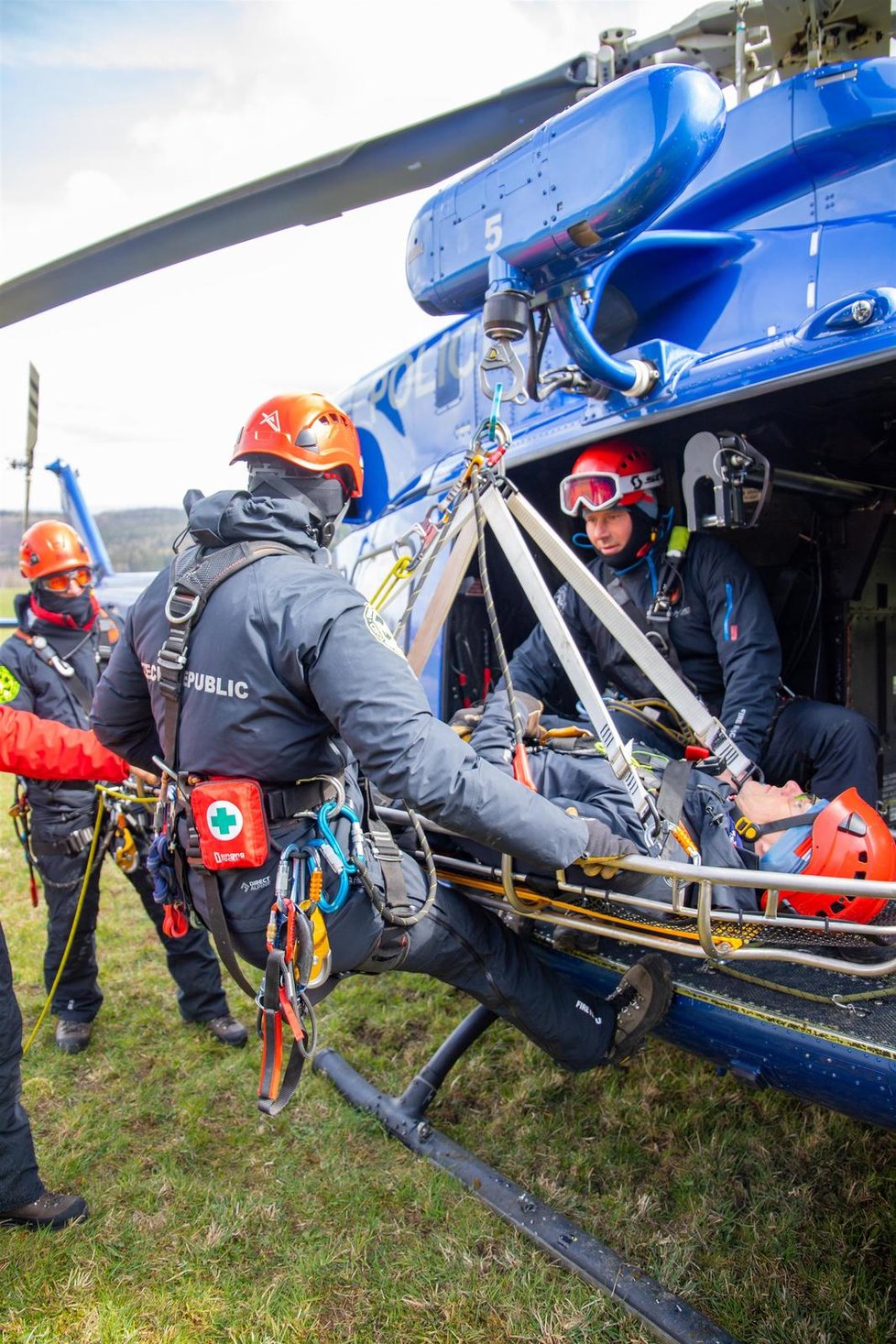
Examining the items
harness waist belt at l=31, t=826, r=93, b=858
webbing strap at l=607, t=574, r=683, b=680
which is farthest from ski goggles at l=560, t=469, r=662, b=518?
harness waist belt at l=31, t=826, r=93, b=858

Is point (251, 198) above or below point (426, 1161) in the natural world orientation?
above

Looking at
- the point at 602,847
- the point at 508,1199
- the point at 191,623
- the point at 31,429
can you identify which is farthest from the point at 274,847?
the point at 31,429

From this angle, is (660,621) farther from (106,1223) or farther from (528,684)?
(106,1223)

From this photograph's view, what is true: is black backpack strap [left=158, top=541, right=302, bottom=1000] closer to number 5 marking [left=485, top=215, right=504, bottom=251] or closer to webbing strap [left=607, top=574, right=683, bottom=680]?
number 5 marking [left=485, top=215, right=504, bottom=251]

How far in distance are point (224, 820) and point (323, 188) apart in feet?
8.08

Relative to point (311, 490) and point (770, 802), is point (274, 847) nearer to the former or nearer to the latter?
point (311, 490)

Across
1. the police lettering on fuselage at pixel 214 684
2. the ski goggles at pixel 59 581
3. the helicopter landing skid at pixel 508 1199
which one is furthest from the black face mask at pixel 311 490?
the ski goggles at pixel 59 581

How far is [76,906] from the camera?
3.98 metres

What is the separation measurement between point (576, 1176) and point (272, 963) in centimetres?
142

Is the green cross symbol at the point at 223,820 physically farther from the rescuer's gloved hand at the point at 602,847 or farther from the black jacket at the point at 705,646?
the black jacket at the point at 705,646

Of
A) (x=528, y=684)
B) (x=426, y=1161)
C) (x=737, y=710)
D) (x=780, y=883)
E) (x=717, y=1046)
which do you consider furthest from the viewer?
(x=528, y=684)

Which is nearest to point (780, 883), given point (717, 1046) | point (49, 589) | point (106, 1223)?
point (717, 1046)

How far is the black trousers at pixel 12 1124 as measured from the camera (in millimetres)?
2742

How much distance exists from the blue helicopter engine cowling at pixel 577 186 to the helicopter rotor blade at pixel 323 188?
0.49 m
